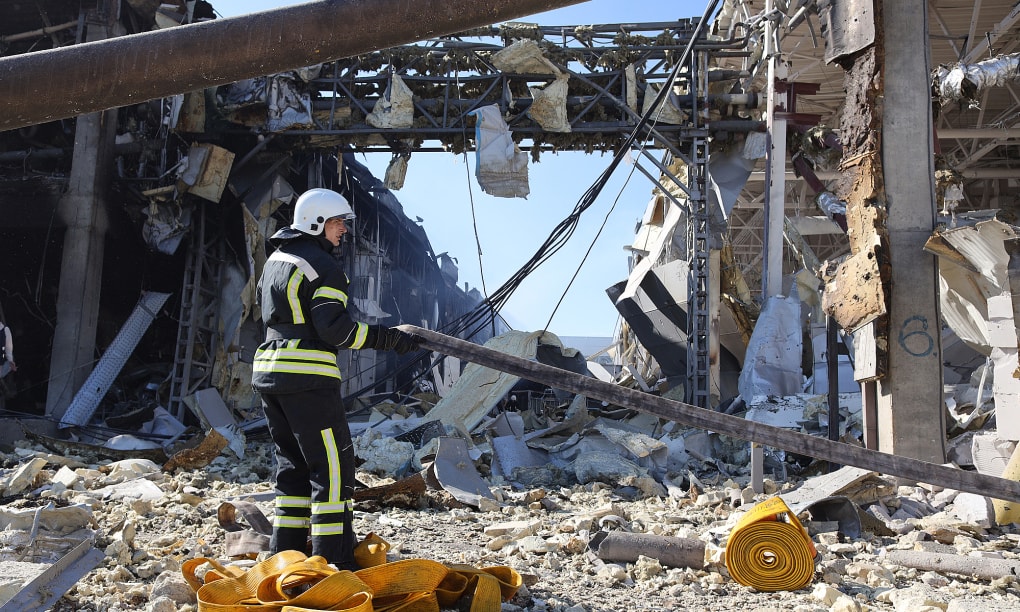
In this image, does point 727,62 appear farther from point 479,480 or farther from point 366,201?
point 479,480

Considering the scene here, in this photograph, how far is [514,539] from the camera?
14.1ft

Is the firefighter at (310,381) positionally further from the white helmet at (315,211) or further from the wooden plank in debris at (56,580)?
the wooden plank in debris at (56,580)

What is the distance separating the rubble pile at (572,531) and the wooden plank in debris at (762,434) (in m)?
0.48

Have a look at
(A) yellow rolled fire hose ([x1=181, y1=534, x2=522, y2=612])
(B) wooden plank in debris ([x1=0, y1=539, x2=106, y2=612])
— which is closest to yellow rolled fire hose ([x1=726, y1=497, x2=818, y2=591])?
(A) yellow rolled fire hose ([x1=181, y1=534, x2=522, y2=612])

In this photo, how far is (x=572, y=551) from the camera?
13.1ft

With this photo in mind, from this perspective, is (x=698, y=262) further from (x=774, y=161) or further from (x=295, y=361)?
(x=295, y=361)

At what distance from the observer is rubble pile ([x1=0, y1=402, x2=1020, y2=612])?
10.5 feet

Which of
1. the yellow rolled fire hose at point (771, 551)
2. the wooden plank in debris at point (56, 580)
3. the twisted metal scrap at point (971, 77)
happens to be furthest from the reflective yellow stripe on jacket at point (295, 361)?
the twisted metal scrap at point (971, 77)

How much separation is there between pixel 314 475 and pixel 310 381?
0.42 metres

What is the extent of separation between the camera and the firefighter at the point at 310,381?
3230 millimetres

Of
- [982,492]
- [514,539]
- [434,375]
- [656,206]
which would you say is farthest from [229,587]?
[434,375]

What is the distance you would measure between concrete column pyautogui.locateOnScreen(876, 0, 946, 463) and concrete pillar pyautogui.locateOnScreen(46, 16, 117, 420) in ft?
32.8

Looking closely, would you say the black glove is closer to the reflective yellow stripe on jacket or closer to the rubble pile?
the reflective yellow stripe on jacket

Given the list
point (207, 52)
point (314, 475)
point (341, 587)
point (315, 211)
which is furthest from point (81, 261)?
point (207, 52)
